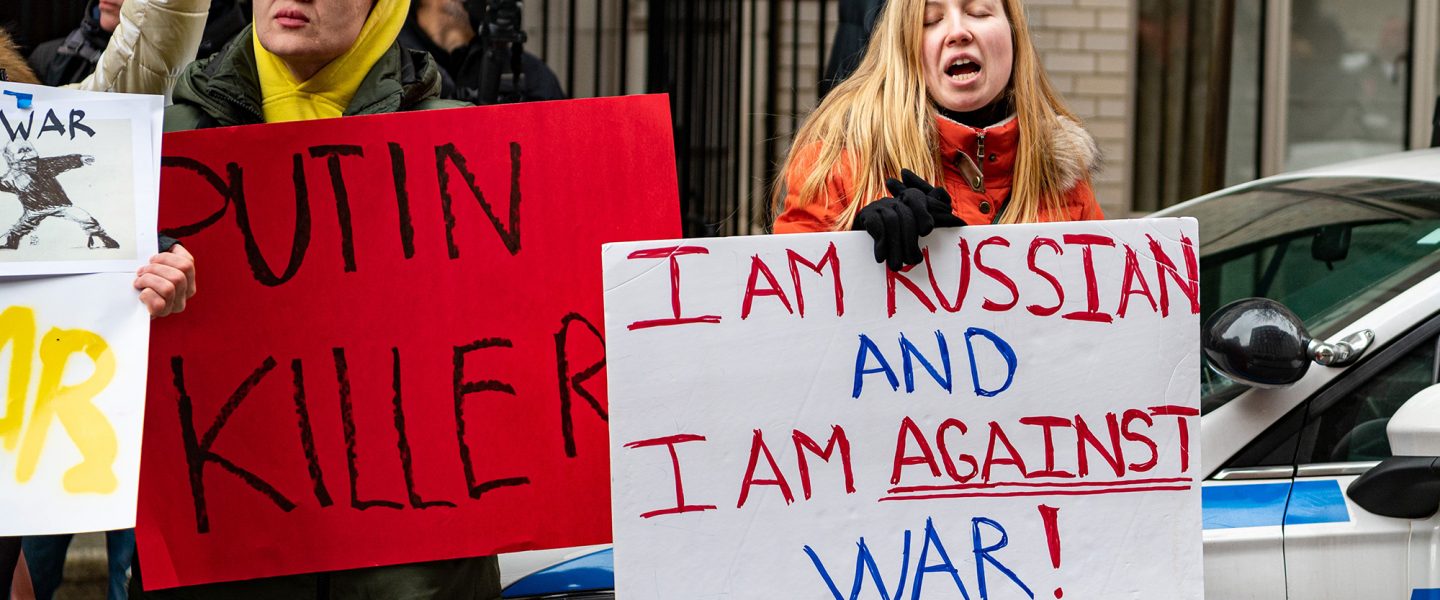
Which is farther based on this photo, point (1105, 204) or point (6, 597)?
point (1105, 204)

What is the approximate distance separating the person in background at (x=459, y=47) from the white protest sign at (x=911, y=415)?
11.8 feet

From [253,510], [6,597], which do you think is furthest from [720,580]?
[6,597]

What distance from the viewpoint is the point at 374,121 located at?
2.61 meters

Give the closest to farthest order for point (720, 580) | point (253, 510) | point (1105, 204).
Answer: point (720, 580) → point (253, 510) → point (1105, 204)

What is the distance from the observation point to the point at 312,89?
266cm

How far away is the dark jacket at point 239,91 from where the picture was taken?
2625 mm

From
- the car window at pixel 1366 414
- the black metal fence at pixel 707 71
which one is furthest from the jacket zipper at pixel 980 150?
the black metal fence at pixel 707 71

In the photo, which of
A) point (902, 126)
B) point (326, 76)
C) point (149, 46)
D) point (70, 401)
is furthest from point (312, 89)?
point (902, 126)

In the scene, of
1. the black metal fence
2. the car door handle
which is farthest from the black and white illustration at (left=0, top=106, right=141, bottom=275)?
the black metal fence

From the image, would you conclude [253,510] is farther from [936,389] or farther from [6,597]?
[936,389]

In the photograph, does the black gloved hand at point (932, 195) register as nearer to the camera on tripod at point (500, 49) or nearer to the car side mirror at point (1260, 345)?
the car side mirror at point (1260, 345)

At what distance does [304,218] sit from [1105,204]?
22.9ft

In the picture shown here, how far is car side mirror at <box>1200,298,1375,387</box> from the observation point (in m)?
2.70

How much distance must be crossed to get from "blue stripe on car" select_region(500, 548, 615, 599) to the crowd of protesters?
189 millimetres
